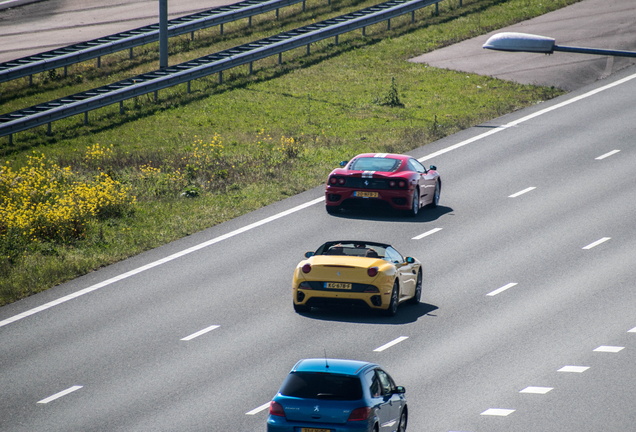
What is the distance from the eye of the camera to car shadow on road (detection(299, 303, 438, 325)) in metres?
16.3

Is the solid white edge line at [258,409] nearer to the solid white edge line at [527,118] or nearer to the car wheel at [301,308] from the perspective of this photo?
the car wheel at [301,308]

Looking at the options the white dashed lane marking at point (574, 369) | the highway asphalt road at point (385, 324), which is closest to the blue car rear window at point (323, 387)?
the highway asphalt road at point (385, 324)

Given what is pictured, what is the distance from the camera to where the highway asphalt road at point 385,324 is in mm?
12242

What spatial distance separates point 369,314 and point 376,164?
716 cm

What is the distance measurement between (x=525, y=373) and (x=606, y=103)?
23408mm

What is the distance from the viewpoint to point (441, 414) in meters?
11.8

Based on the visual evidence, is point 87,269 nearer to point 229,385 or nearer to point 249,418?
point 229,385

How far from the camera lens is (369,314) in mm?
16797

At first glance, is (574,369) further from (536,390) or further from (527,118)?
(527,118)

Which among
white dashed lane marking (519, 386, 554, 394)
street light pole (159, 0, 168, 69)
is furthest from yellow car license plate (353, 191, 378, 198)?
street light pole (159, 0, 168, 69)

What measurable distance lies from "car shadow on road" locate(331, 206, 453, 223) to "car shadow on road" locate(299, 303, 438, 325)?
20.7 ft

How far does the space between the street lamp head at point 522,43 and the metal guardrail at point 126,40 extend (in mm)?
26810

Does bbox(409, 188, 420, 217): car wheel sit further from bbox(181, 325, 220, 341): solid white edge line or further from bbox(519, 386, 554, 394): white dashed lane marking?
bbox(519, 386, 554, 394): white dashed lane marking

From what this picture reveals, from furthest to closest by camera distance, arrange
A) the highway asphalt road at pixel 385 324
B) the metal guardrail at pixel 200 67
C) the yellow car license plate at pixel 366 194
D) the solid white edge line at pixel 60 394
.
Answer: the metal guardrail at pixel 200 67, the yellow car license plate at pixel 366 194, the solid white edge line at pixel 60 394, the highway asphalt road at pixel 385 324
